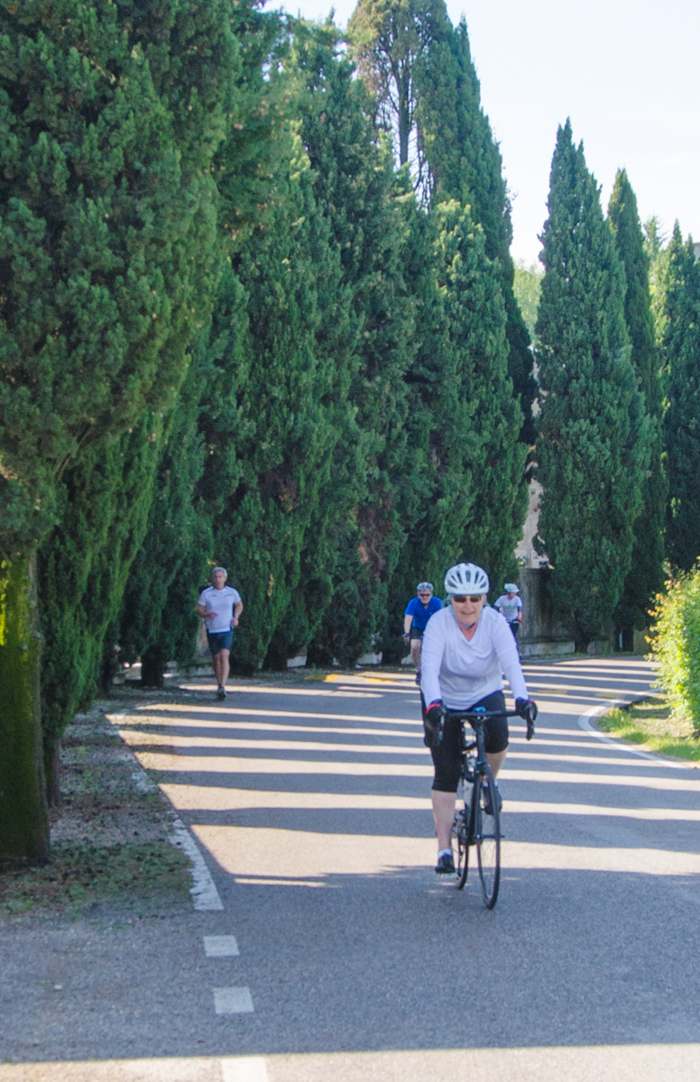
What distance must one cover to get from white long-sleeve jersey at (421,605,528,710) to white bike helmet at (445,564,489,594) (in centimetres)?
21

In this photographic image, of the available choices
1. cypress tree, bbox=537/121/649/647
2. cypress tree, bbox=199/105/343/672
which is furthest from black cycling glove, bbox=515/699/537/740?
cypress tree, bbox=537/121/649/647

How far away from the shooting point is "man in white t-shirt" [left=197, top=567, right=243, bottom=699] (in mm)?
19844

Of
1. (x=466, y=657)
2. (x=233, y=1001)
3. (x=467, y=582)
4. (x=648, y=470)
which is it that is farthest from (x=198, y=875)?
(x=648, y=470)

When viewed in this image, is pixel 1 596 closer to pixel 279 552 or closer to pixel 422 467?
pixel 279 552

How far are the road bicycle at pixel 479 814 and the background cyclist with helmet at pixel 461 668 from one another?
78mm

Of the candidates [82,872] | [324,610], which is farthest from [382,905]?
[324,610]

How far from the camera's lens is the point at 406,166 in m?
32.8

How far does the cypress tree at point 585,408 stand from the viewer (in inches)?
1588

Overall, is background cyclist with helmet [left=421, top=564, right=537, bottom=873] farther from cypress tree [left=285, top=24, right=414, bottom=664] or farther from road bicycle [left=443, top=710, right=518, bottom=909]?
cypress tree [left=285, top=24, right=414, bottom=664]

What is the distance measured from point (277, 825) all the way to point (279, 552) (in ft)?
48.9

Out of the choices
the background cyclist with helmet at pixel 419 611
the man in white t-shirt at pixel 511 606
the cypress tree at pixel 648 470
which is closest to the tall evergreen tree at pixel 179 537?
the background cyclist with helmet at pixel 419 611

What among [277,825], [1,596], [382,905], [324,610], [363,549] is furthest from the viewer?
[363,549]

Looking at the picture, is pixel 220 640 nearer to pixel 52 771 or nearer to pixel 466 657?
pixel 52 771

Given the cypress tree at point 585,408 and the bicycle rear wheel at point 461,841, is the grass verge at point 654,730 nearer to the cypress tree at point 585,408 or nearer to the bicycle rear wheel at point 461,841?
the bicycle rear wheel at point 461,841
